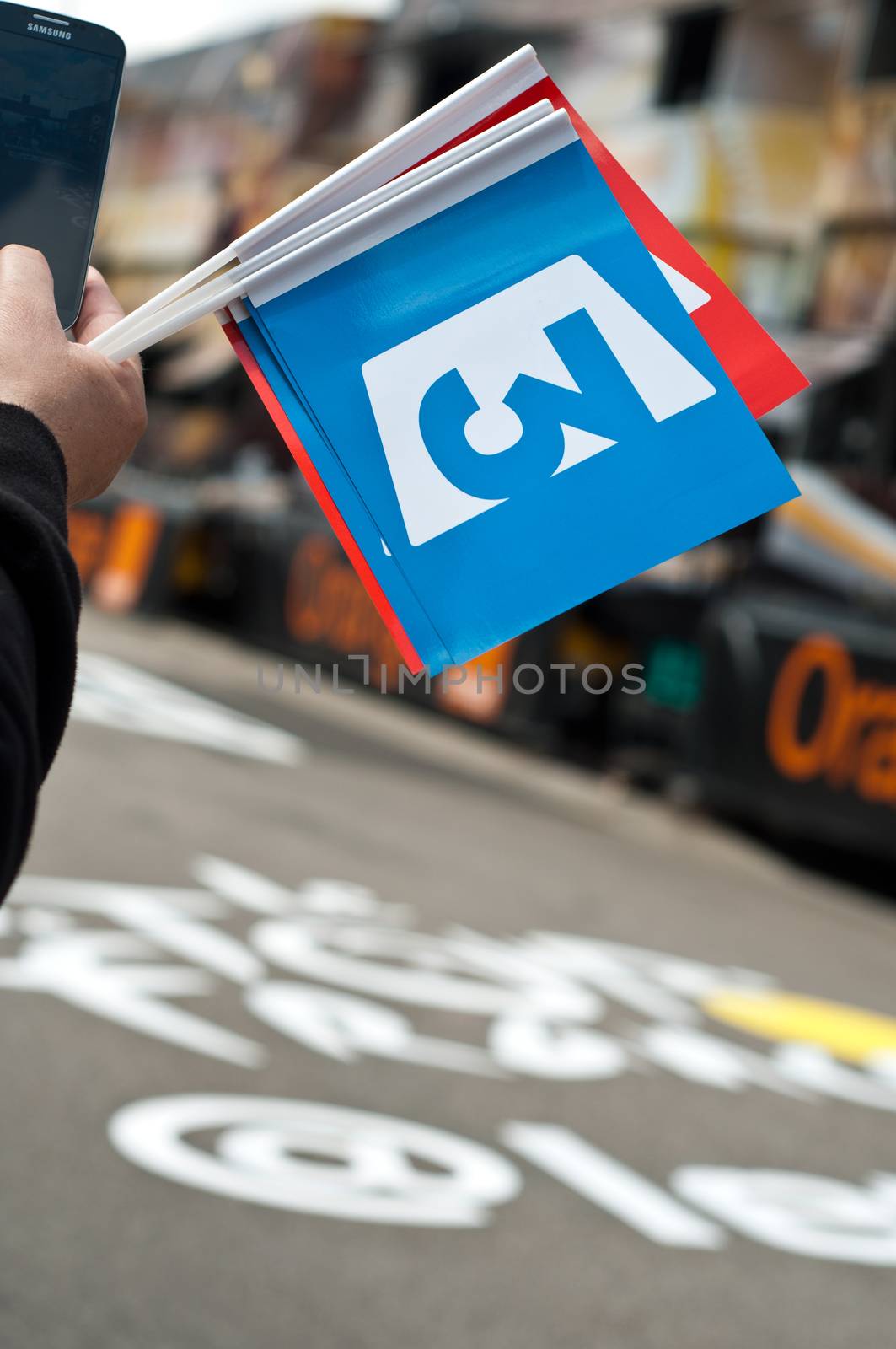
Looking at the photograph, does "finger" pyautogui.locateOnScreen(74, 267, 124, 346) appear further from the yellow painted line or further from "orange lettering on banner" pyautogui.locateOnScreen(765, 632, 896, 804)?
"orange lettering on banner" pyautogui.locateOnScreen(765, 632, 896, 804)

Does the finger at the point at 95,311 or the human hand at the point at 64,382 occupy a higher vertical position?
the finger at the point at 95,311

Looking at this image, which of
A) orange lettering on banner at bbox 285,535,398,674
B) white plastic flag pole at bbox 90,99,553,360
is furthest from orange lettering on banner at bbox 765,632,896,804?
white plastic flag pole at bbox 90,99,553,360

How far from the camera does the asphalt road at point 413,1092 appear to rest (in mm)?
3898

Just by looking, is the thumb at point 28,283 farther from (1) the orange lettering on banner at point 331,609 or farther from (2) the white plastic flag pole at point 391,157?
(1) the orange lettering on banner at point 331,609

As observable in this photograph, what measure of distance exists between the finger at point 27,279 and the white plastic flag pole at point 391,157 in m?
0.09

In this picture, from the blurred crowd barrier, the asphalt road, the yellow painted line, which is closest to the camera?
the asphalt road

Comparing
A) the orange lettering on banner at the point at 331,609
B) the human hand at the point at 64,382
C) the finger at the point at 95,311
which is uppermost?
the finger at the point at 95,311

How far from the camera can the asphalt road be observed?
12.8ft

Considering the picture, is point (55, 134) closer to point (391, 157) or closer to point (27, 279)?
point (27, 279)

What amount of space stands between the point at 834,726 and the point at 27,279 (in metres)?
9.41

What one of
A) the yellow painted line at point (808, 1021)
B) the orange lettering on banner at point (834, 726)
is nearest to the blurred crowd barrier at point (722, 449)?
the orange lettering on banner at point (834, 726)

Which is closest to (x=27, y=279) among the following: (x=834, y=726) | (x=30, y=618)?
(x=30, y=618)

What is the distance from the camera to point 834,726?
Answer: 412 inches

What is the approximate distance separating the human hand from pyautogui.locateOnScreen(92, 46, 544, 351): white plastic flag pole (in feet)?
0.33
